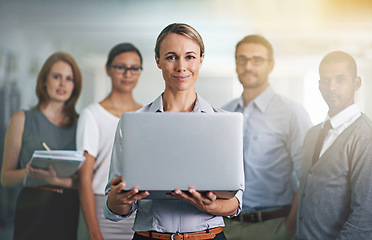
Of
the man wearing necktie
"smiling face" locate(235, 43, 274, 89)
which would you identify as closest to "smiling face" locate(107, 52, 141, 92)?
"smiling face" locate(235, 43, 274, 89)

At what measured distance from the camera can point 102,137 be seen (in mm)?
2852

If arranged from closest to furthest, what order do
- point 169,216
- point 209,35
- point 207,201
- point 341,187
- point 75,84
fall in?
point 207,201, point 169,216, point 341,187, point 75,84, point 209,35

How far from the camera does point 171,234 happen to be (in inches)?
59.7

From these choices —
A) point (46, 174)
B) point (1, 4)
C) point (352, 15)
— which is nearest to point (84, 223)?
point (46, 174)

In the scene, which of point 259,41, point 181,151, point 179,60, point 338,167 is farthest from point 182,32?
point 259,41

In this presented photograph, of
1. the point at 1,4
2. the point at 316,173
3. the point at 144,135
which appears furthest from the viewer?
the point at 1,4

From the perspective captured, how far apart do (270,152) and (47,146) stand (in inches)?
66.3

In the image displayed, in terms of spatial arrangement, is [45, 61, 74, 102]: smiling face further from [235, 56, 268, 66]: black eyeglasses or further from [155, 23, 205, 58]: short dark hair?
[155, 23, 205, 58]: short dark hair

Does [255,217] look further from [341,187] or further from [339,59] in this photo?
[339,59]

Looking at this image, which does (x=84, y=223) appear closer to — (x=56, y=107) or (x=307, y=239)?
(x=56, y=107)

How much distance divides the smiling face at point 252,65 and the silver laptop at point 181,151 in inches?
64.3

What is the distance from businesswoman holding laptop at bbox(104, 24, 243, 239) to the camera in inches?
59.1

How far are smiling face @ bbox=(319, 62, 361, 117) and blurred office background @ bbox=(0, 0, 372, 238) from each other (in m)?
0.11

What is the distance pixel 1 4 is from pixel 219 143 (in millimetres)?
2734
